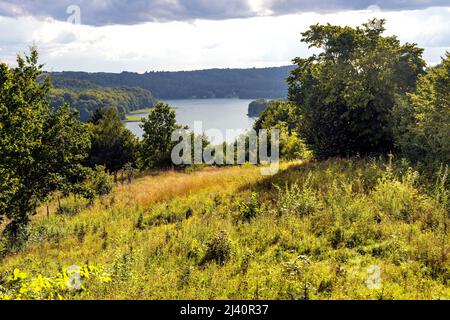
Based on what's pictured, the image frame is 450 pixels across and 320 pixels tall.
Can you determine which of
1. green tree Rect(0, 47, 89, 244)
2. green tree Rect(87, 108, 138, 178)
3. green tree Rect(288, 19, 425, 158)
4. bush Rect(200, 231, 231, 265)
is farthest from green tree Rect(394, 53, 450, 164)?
green tree Rect(87, 108, 138, 178)

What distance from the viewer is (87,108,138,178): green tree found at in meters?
46.1

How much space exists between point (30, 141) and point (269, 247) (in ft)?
38.7

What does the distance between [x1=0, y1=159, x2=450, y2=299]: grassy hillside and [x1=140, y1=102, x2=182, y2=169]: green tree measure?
102ft

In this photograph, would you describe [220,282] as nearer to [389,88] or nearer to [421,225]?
[421,225]

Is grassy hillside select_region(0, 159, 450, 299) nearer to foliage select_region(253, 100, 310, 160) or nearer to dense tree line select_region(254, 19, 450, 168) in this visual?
dense tree line select_region(254, 19, 450, 168)

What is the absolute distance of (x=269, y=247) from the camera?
8.38 meters

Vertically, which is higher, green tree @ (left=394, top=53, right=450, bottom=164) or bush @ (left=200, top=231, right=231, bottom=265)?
green tree @ (left=394, top=53, right=450, bottom=164)

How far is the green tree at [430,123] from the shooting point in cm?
1426

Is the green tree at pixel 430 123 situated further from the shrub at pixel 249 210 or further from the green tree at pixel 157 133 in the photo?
the green tree at pixel 157 133

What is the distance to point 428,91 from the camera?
1638cm

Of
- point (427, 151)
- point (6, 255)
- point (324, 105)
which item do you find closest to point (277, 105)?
point (324, 105)

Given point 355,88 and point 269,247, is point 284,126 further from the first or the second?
point 269,247

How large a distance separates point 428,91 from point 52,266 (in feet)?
52.2

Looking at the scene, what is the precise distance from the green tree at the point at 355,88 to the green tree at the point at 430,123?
192cm
